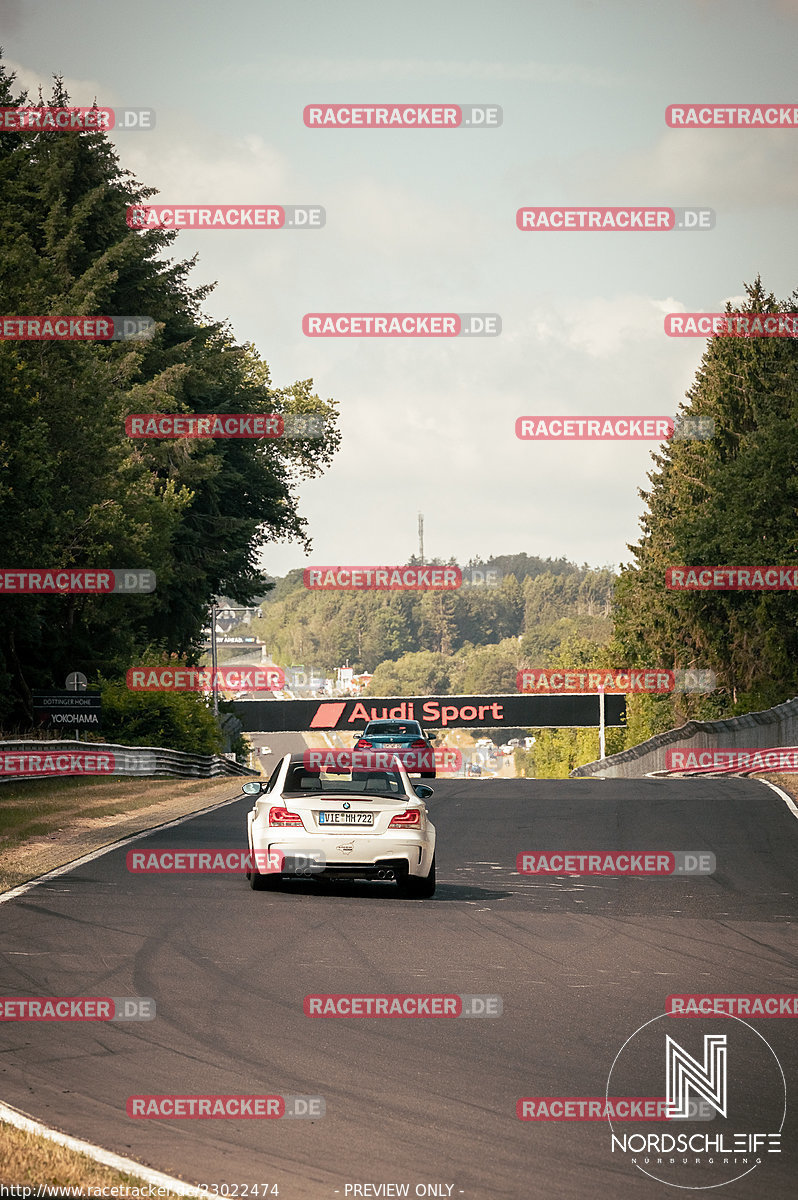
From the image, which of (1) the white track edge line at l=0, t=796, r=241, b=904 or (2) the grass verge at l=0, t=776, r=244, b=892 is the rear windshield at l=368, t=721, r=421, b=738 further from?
→ (1) the white track edge line at l=0, t=796, r=241, b=904

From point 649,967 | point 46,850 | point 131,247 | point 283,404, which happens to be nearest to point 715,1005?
point 649,967

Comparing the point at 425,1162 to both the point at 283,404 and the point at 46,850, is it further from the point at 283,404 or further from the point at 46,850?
the point at 283,404

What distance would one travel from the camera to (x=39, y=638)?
48031 millimetres

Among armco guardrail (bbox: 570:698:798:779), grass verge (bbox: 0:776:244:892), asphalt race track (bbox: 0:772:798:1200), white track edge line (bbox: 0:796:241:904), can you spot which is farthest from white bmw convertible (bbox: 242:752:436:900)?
armco guardrail (bbox: 570:698:798:779)

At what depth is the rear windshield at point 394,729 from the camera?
38.8 m

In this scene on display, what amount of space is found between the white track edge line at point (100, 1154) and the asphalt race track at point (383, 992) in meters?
0.12

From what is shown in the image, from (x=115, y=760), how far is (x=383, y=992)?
29.8 m

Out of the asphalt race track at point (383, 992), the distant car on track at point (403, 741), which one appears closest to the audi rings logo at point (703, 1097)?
the asphalt race track at point (383, 992)

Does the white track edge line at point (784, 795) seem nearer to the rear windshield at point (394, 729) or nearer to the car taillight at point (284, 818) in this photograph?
the rear windshield at point (394, 729)

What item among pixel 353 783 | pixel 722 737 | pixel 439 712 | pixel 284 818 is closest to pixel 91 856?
pixel 353 783

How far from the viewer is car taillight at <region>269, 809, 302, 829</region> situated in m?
15.3

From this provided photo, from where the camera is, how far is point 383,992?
1066 cm

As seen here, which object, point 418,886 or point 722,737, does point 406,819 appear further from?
point 722,737

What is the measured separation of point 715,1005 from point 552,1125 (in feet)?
9.89
